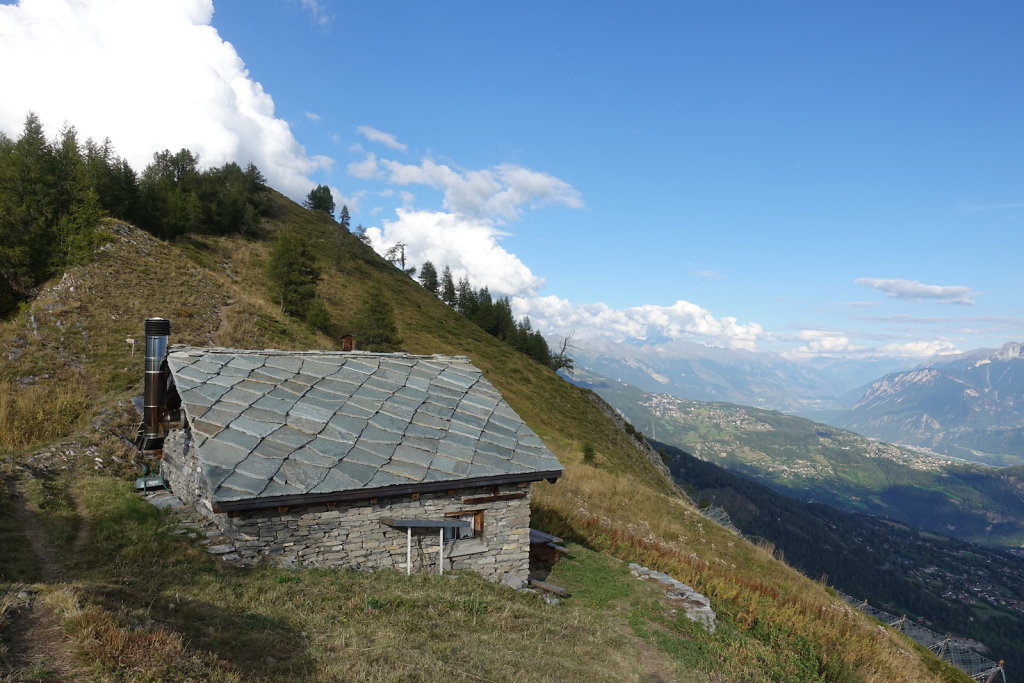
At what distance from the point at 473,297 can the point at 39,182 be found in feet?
204

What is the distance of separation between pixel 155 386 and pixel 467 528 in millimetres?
10463

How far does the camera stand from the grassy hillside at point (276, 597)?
Result: 6.64 m

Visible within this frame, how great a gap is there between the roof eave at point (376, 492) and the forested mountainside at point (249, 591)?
1380 millimetres

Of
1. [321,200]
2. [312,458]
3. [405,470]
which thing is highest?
[321,200]

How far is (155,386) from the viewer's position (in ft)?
49.0

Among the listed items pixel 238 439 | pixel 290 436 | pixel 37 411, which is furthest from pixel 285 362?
pixel 37 411

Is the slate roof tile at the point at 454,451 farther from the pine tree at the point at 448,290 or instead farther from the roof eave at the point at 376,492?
the pine tree at the point at 448,290

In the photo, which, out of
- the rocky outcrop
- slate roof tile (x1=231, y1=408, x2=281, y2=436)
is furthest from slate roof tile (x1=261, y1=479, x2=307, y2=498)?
the rocky outcrop

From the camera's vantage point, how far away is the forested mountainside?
21.8ft

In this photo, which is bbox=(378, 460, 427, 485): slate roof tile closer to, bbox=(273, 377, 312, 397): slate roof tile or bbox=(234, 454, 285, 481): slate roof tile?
bbox=(234, 454, 285, 481): slate roof tile

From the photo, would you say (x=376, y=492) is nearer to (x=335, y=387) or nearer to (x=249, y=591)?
(x=249, y=591)

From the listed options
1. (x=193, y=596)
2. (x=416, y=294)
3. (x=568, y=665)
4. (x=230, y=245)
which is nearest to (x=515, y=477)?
(x=568, y=665)

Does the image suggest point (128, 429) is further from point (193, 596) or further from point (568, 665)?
point (568, 665)

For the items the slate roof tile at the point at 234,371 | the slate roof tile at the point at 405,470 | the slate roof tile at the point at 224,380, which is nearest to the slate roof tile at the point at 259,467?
the slate roof tile at the point at 405,470
